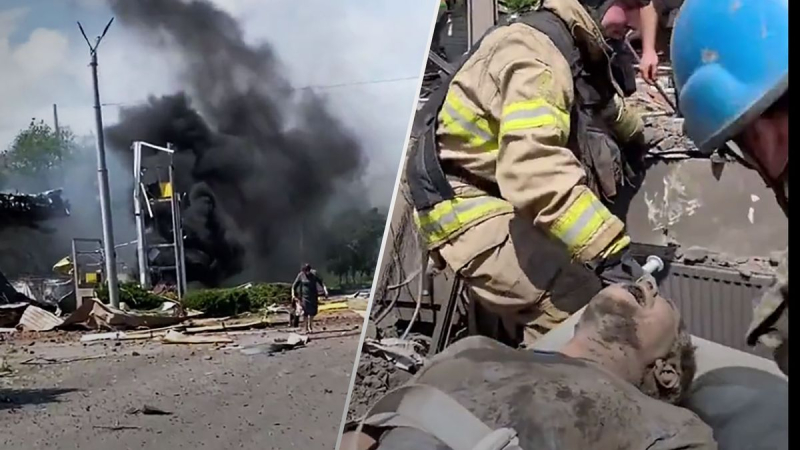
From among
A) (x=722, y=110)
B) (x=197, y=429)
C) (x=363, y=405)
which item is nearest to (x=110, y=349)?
(x=197, y=429)

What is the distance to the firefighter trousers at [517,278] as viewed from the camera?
107 centimetres

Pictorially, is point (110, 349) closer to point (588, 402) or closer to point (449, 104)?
point (449, 104)

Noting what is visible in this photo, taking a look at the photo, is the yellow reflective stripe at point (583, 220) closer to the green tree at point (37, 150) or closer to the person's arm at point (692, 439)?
the person's arm at point (692, 439)

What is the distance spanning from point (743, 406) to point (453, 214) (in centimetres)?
42

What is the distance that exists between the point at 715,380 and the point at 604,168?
0.27 m

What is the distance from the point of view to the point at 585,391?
104cm

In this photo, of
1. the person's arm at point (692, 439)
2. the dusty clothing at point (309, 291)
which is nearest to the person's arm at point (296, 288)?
the dusty clothing at point (309, 291)

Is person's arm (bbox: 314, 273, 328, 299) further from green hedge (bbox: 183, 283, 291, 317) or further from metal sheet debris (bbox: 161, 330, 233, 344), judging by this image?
metal sheet debris (bbox: 161, 330, 233, 344)

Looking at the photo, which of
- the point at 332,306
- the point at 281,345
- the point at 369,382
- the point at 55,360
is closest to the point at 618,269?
the point at 369,382

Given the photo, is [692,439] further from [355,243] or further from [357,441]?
[355,243]

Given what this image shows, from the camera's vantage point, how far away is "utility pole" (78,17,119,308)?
5.29 ft

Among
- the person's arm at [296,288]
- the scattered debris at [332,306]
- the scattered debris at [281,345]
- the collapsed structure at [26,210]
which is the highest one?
the collapsed structure at [26,210]

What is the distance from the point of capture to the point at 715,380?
3.21ft

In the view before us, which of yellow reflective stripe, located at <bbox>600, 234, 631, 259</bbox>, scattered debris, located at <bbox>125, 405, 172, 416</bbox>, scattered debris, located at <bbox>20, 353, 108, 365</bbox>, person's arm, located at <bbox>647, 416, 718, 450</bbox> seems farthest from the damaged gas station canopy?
person's arm, located at <bbox>647, 416, 718, 450</bbox>
